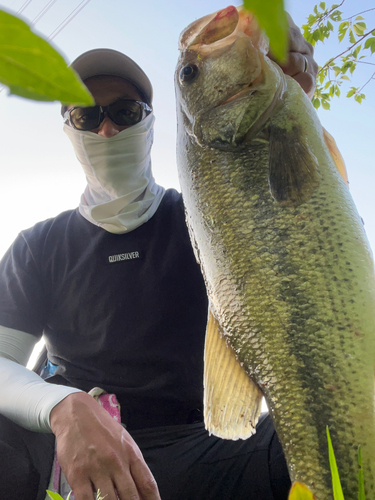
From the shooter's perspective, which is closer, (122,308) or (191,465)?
(191,465)

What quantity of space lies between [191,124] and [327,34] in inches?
74.0

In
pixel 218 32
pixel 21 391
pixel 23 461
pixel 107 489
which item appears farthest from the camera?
pixel 21 391

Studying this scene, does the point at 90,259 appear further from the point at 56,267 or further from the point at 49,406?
the point at 49,406

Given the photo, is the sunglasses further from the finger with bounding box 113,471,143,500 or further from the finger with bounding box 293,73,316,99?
the finger with bounding box 113,471,143,500

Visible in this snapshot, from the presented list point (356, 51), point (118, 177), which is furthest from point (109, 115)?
point (356, 51)

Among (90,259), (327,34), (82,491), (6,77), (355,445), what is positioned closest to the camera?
(6,77)

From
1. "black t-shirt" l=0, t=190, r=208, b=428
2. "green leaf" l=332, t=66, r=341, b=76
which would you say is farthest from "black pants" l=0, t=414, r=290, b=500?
"green leaf" l=332, t=66, r=341, b=76

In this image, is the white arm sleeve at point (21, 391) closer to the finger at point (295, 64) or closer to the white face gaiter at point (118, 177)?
the white face gaiter at point (118, 177)

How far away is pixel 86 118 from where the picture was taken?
240 centimetres

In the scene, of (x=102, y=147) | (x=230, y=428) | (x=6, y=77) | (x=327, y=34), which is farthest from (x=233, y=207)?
(x=327, y=34)

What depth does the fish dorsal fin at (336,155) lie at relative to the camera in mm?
1218

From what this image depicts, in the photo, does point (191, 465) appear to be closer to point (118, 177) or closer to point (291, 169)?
point (291, 169)

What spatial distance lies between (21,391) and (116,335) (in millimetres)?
496

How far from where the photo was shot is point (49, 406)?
1622mm
